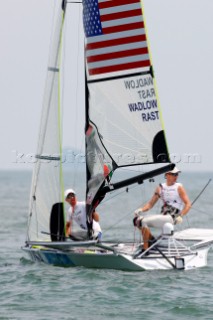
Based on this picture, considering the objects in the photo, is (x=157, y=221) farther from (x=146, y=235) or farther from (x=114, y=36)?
(x=114, y=36)

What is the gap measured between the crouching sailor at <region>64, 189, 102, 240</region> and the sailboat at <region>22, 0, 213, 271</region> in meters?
0.16

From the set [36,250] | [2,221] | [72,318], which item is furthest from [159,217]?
[2,221]

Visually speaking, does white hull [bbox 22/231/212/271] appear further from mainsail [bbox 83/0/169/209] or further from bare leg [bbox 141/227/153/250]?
mainsail [bbox 83/0/169/209]

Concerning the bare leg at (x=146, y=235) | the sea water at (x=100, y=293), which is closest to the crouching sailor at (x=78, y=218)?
the sea water at (x=100, y=293)

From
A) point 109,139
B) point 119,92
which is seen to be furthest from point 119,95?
point 109,139

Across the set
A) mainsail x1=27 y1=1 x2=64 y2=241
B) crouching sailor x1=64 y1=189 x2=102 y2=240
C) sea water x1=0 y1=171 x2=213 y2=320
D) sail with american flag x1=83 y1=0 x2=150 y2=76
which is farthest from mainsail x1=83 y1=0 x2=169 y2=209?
sea water x1=0 y1=171 x2=213 y2=320

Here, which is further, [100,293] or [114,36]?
[114,36]

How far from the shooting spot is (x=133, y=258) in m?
17.0

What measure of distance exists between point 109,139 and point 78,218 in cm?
155

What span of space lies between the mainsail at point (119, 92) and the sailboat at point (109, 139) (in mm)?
17

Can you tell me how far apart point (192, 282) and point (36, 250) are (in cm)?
302

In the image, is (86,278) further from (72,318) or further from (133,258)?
(72,318)

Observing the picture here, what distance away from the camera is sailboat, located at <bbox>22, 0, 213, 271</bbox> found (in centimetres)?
1747

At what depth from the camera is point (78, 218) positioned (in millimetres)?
18422
